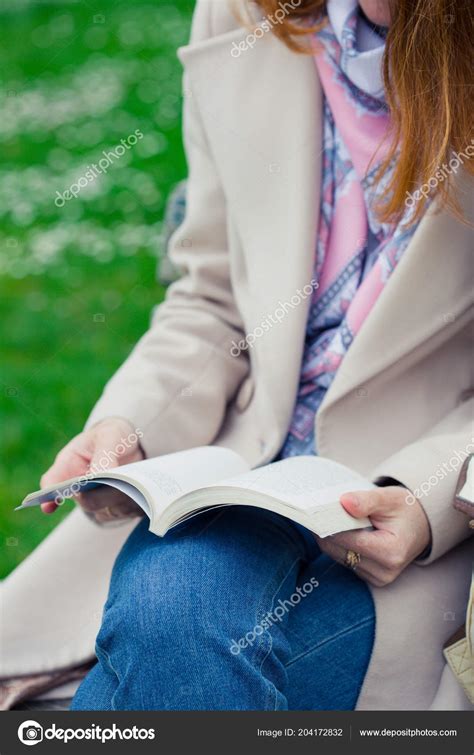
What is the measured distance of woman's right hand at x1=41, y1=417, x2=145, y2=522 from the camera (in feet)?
4.92

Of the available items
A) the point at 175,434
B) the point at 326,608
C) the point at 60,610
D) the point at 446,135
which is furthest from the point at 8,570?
the point at 446,135

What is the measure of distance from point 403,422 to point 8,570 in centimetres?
114

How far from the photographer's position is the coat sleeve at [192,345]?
5.53 feet

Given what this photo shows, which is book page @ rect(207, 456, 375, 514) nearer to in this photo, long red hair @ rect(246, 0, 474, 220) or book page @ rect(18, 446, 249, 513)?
book page @ rect(18, 446, 249, 513)

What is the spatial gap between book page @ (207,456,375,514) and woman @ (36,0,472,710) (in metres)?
0.04

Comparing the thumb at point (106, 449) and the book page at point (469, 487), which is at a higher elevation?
the book page at point (469, 487)

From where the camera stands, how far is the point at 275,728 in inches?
48.5

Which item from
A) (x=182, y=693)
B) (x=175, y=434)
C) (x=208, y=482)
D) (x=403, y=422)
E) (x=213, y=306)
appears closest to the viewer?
(x=182, y=693)

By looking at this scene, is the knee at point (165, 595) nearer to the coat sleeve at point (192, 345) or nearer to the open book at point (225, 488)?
the open book at point (225, 488)

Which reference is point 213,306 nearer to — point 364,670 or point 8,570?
point 364,670

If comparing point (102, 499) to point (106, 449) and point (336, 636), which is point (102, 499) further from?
point (336, 636)
